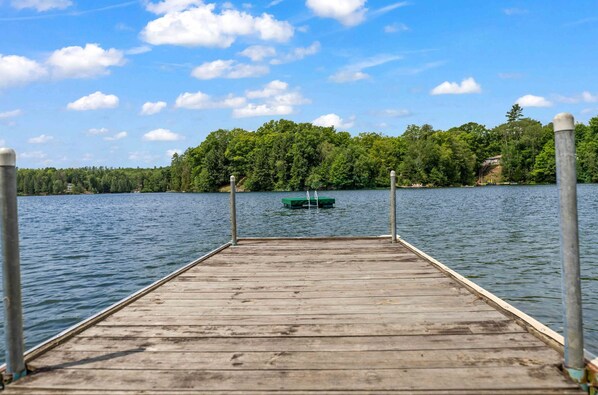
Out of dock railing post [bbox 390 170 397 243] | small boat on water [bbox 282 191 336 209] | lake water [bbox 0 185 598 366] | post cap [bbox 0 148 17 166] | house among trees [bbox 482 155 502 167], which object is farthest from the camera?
house among trees [bbox 482 155 502 167]

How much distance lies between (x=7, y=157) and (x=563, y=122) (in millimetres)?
3351

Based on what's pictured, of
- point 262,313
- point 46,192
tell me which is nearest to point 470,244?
point 262,313

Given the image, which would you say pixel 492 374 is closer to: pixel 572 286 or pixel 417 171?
pixel 572 286

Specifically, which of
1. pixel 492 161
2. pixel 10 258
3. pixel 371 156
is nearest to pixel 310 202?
pixel 10 258

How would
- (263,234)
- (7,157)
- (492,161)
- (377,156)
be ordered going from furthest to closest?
(492,161), (377,156), (263,234), (7,157)

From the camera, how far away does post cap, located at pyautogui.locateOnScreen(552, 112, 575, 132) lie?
2561 millimetres

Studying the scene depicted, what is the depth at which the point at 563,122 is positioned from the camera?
259cm

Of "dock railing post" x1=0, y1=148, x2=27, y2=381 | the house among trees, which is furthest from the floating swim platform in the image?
the house among trees

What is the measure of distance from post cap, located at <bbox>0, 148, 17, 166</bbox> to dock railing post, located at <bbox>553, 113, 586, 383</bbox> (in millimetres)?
3299

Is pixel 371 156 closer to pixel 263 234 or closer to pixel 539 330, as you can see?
pixel 263 234

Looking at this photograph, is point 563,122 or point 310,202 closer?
point 563,122

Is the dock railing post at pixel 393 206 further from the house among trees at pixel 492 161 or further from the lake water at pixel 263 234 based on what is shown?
the house among trees at pixel 492 161

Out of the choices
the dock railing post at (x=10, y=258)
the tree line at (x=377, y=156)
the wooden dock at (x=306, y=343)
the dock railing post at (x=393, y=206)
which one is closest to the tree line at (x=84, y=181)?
the tree line at (x=377, y=156)

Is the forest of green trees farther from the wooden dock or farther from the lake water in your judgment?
the wooden dock
